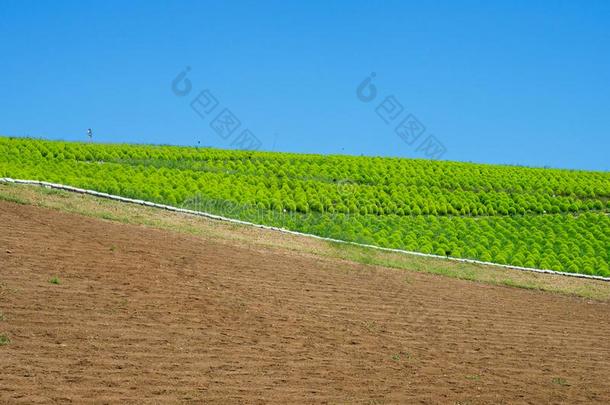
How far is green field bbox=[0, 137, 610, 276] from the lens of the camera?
28406 millimetres

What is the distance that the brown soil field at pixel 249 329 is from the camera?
12352mm

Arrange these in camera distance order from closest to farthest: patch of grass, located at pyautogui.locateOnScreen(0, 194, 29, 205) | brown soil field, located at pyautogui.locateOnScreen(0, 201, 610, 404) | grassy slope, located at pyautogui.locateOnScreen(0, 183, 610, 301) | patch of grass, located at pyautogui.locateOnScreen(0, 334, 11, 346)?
brown soil field, located at pyautogui.locateOnScreen(0, 201, 610, 404), patch of grass, located at pyautogui.locateOnScreen(0, 334, 11, 346), patch of grass, located at pyautogui.locateOnScreen(0, 194, 29, 205), grassy slope, located at pyautogui.locateOnScreen(0, 183, 610, 301)

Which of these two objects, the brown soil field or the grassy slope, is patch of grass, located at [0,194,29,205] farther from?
the brown soil field

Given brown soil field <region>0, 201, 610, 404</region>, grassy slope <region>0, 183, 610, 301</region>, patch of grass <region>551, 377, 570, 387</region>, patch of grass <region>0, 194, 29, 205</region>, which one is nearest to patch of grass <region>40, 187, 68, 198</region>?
grassy slope <region>0, 183, 610, 301</region>

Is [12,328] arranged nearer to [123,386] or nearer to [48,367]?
[48,367]

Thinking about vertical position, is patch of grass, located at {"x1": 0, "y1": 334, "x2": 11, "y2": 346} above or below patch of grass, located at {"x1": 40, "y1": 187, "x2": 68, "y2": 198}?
below

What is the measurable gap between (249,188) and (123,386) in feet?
67.2

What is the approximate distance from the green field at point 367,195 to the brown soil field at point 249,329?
6.46 metres

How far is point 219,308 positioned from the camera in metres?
16.0

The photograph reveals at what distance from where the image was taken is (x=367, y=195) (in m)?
34.0

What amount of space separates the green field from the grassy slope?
2072 millimetres

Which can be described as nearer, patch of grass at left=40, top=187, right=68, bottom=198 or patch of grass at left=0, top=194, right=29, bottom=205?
patch of grass at left=0, top=194, right=29, bottom=205

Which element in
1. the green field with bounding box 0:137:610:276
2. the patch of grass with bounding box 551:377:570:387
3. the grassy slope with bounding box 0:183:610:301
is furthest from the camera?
the green field with bounding box 0:137:610:276

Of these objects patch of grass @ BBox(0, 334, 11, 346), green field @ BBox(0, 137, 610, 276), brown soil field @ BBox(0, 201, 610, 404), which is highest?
green field @ BBox(0, 137, 610, 276)
